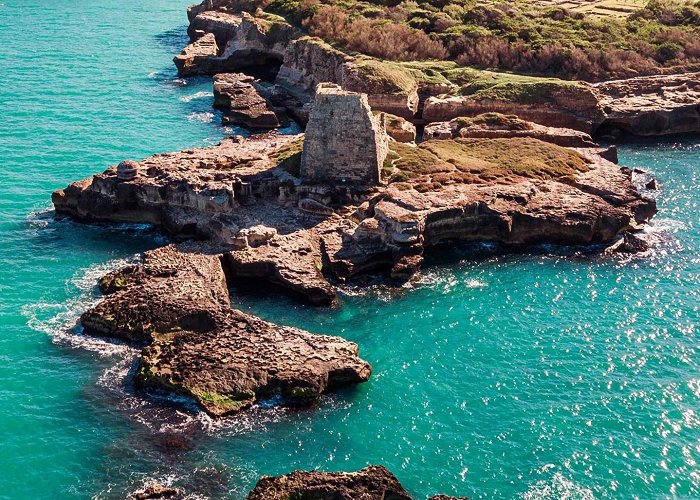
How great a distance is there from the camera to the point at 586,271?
204 ft

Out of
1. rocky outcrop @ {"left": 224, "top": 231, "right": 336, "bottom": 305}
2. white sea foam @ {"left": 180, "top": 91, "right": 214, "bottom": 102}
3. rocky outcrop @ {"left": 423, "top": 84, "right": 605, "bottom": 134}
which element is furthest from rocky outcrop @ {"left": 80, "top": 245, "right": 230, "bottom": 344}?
white sea foam @ {"left": 180, "top": 91, "right": 214, "bottom": 102}

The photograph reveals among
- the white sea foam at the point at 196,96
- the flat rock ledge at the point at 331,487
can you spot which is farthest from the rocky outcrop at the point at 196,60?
the flat rock ledge at the point at 331,487

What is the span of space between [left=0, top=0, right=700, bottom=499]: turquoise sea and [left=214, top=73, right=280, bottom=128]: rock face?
19872mm

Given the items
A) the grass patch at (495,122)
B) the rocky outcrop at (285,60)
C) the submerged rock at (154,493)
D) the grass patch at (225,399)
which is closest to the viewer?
the submerged rock at (154,493)

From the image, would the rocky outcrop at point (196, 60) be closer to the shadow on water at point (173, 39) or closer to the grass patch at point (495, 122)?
the shadow on water at point (173, 39)

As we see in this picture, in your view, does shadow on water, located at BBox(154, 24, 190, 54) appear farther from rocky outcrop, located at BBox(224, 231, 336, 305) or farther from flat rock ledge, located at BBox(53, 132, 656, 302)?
rocky outcrop, located at BBox(224, 231, 336, 305)

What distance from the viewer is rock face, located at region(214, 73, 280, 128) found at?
90062 mm

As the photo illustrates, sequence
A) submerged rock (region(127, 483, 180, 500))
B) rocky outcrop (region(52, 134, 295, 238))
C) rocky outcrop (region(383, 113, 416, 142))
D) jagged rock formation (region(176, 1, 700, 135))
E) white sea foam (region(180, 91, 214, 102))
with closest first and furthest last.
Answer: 1. submerged rock (region(127, 483, 180, 500))
2. rocky outcrop (region(52, 134, 295, 238))
3. rocky outcrop (region(383, 113, 416, 142))
4. jagged rock formation (region(176, 1, 700, 135))
5. white sea foam (region(180, 91, 214, 102))

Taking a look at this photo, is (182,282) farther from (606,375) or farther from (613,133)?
(613,133)

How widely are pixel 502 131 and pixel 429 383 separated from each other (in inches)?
1529

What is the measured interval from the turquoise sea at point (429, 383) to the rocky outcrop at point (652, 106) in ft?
46.3

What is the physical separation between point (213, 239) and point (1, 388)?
19.9m

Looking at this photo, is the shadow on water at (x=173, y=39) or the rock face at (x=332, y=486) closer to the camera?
the rock face at (x=332, y=486)

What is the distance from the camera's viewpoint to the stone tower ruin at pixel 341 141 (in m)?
66.3
